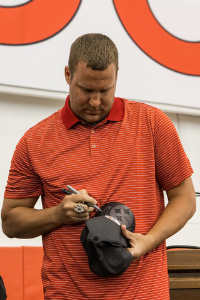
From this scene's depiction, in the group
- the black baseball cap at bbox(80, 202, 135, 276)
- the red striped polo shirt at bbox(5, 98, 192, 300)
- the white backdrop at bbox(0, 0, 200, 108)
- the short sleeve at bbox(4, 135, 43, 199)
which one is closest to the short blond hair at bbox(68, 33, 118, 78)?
the red striped polo shirt at bbox(5, 98, 192, 300)

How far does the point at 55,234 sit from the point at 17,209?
0.12 m

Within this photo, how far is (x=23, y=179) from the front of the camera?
110 centimetres

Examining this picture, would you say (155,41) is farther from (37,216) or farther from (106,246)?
(106,246)

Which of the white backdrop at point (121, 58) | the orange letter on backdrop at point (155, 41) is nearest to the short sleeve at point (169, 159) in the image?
the white backdrop at point (121, 58)

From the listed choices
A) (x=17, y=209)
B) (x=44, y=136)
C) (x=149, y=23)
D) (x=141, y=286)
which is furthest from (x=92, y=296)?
(x=149, y=23)

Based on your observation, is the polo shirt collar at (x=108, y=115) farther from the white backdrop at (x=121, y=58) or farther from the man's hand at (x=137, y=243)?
the white backdrop at (x=121, y=58)

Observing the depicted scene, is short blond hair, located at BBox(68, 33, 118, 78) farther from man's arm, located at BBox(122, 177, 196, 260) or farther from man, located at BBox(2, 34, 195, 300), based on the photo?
man's arm, located at BBox(122, 177, 196, 260)

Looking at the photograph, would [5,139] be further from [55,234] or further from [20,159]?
[55,234]

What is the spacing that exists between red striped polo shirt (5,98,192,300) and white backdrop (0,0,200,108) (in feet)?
2.36

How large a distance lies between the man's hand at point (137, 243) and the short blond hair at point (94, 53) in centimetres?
36

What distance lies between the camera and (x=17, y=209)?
1.10m

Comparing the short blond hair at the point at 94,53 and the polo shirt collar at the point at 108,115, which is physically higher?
the short blond hair at the point at 94,53

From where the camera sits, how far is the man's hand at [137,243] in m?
0.91

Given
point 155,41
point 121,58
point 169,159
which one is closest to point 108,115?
point 169,159
